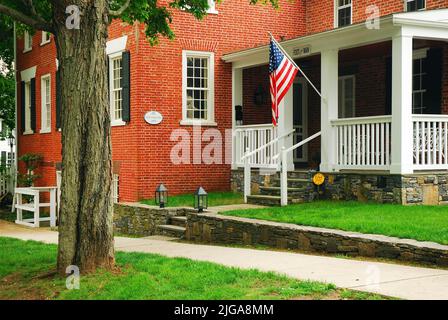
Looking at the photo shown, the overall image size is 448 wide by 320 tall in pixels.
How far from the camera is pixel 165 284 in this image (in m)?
7.69

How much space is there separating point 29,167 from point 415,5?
14.2 m

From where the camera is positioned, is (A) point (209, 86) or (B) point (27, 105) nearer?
(A) point (209, 86)

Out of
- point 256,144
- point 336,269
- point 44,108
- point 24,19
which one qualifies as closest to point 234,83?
point 256,144

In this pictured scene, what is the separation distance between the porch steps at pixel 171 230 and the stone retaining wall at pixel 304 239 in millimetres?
372

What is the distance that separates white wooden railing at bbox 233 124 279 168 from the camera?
16656 mm

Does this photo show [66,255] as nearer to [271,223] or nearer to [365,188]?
[271,223]

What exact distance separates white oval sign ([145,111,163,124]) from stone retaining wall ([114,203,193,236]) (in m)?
A: 2.23

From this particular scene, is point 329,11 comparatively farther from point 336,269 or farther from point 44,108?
point 336,269

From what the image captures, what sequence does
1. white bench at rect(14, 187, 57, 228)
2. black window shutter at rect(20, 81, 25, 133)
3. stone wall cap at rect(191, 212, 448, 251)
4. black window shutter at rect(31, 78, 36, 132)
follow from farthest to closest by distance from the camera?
black window shutter at rect(20, 81, 25, 133)
black window shutter at rect(31, 78, 36, 132)
white bench at rect(14, 187, 57, 228)
stone wall cap at rect(191, 212, 448, 251)

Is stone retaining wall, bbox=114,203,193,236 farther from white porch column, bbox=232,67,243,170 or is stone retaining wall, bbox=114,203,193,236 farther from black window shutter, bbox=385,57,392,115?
black window shutter, bbox=385,57,392,115

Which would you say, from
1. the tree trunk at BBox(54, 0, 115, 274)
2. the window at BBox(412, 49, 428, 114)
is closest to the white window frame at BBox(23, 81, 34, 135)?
the window at BBox(412, 49, 428, 114)

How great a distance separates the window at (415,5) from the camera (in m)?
16.7

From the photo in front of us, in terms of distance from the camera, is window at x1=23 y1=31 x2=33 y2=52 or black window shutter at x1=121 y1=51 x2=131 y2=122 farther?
window at x1=23 y1=31 x2=33 y2=52

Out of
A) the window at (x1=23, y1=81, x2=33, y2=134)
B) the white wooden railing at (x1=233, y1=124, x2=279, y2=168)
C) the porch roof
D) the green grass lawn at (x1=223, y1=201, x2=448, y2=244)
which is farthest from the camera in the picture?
the window at (x1=23, y1=81, x2=33, y2=134)
